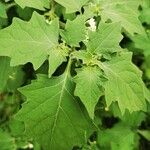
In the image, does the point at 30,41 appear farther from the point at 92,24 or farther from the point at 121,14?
the point at 121,14

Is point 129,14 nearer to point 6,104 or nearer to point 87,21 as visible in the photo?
point 87,21

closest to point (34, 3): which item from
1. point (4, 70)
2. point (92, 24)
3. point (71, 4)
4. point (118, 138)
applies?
point (71, 4)

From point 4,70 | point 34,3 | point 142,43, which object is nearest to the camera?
point 34,3

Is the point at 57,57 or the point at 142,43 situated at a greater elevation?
the point at 57,57

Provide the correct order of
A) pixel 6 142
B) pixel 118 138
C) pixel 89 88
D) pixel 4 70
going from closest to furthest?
pixel 89 88
pixel 4 70
pixel 6 142
pixel 118 138

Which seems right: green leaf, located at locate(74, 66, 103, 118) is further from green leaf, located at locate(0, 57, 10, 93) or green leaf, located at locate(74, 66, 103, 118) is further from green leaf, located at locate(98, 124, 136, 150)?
green leaf, located at locate(98, 124, 136, 150)

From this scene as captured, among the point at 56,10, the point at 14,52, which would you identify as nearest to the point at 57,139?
the point at 14,52
